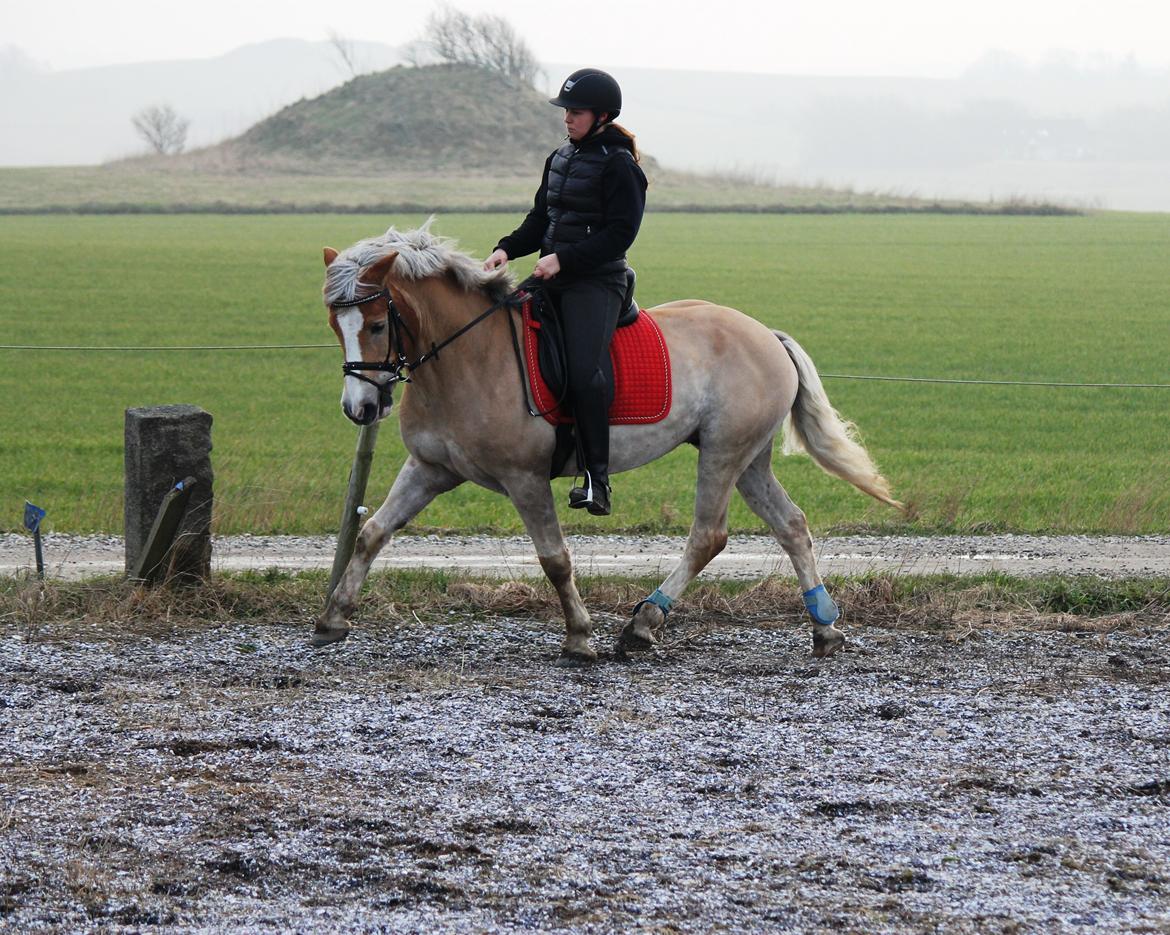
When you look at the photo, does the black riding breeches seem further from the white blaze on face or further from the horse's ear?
the white blaze on face

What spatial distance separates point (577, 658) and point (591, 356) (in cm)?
161

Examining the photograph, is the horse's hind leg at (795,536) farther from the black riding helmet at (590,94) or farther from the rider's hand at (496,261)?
the black riding helmet at (590,94)

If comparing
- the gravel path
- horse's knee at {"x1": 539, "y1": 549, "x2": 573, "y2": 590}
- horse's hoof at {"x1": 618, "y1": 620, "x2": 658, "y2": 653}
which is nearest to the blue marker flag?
the gravel path

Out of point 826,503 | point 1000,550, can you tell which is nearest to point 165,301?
point 826,503

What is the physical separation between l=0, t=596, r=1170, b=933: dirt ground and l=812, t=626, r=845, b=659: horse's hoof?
0.35ft

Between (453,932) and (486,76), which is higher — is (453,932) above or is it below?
below

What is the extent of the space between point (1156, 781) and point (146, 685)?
4591 mm

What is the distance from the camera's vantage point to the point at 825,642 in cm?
802

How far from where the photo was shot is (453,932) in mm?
4457

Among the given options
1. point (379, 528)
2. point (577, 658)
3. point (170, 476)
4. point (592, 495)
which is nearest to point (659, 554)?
point (577, 658)

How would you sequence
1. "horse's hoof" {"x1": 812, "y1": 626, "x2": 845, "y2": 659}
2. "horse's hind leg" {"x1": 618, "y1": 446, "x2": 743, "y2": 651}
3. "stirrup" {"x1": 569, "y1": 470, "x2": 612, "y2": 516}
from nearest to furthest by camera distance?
"stirrup" {"x1": 569, "y1": 470, "x2": 612, "y2": 516}, "horse's hoof" {"x1": 812, "y1": 626, "x2": 845, "y2": 659}, "horse's hind leg" {"x1": 618, "y1": 446, "x2": 743, "y2": 651}

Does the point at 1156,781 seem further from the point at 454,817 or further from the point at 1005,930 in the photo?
the point at 454,817

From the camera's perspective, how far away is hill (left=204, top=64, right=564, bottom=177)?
336 ft

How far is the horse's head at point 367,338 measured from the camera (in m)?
6.92
